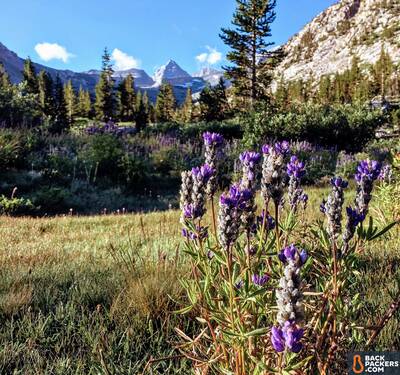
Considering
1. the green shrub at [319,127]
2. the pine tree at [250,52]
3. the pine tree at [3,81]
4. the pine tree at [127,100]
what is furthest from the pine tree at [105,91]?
the green shrub at [319,127]

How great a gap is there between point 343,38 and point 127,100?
102134 millimetres

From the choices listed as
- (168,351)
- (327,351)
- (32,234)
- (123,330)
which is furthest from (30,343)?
(32,234)

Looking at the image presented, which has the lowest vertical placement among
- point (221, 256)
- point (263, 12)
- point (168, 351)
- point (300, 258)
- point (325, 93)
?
point (168, 351)

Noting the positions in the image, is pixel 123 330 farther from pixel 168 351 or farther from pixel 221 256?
pixel 221 256

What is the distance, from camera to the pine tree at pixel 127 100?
193 feet

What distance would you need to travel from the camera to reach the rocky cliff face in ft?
328

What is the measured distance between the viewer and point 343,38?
417 ft

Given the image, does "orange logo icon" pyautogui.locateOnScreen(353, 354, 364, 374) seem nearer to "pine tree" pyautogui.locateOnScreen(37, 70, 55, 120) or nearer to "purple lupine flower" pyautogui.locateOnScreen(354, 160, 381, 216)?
"purple lupine flower" pyautogui.locateOnScreen(354, 160, 381, 216)

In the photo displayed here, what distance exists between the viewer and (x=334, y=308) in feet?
4.01

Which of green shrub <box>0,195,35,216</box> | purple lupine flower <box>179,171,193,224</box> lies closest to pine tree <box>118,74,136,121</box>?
A: green shrub <box>0,195,35,216</box>

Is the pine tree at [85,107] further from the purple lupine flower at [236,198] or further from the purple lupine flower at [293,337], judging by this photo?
the purple lupine flower at [293,337]

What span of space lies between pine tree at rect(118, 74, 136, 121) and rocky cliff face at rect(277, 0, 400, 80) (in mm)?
48489

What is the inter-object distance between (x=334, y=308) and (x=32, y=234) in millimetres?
4519

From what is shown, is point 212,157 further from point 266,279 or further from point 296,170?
point 266,279
